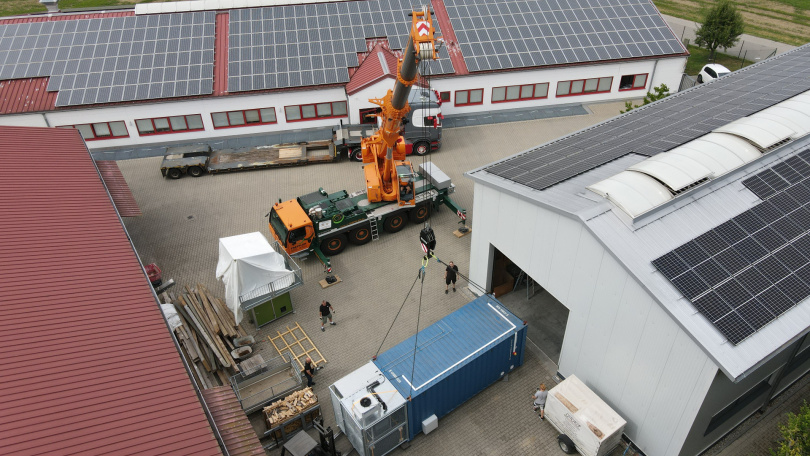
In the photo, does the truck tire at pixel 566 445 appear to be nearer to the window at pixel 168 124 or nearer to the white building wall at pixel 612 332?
the white building wall at pixel 612 332

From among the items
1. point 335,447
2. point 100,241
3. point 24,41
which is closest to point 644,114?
point 335,447

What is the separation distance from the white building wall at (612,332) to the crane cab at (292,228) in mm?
8806

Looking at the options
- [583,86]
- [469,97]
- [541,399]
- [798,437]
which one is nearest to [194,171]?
[469,97]

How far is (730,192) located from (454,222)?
44.8 ft

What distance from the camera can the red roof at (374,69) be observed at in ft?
111

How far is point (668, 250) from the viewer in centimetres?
1448

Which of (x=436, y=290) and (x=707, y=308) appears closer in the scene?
(x=707, y=308)

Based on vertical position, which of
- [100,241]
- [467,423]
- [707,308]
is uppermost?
[707,308]

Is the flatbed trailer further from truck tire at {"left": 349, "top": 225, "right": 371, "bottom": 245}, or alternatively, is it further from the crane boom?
truck tire at {"left": 349, "top": 225, "right": 371, "bottom": 245}

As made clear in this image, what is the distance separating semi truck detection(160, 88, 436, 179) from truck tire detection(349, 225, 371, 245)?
8.34m

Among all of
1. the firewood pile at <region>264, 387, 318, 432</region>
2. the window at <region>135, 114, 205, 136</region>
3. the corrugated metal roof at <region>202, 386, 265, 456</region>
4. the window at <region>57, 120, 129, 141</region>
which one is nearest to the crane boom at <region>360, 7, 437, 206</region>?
the firewood pile at <region>264, 387, 318, 432</region>

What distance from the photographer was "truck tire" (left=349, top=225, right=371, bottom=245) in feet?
84.1

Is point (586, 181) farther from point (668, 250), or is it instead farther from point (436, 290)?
point (436, 290)

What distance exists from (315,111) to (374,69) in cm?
489
